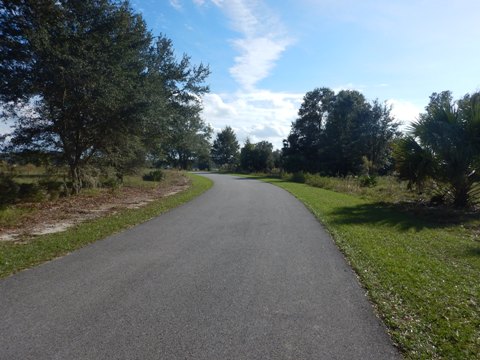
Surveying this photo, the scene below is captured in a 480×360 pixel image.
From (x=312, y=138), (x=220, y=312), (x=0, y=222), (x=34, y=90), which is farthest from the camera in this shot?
(x=312, y=138)

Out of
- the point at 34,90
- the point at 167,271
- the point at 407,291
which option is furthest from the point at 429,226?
the point at 34,90

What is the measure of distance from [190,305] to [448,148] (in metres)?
13.1

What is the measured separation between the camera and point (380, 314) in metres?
4.50

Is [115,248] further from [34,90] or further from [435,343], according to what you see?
[34,90]

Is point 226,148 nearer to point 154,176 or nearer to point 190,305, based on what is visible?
point 154,176

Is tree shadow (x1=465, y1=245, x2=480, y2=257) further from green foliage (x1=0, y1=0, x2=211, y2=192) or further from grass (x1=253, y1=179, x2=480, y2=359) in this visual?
green foliage (x1=0, y1=0, x2=211, y2=192)

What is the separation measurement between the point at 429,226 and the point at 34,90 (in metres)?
15.1

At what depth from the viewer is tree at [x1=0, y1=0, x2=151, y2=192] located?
1309 centimetres

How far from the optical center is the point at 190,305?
15.0 feet

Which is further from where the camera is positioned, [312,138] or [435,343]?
[312,138]

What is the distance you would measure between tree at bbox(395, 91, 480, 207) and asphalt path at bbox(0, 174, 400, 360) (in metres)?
8.60

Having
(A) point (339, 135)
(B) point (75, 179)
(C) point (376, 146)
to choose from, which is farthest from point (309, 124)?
(B) point (75, 179)

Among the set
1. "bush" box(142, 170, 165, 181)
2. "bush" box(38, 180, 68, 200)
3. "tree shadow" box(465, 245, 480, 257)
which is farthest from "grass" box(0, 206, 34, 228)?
"bush" box(142, 170, 165, 181)

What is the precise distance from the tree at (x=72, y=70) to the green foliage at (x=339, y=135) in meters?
28.0
